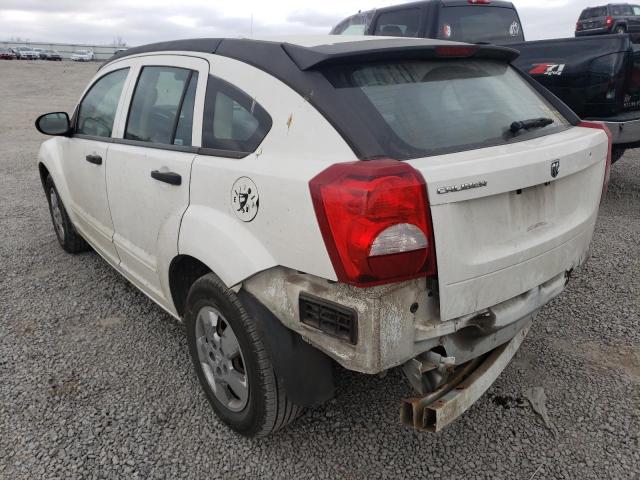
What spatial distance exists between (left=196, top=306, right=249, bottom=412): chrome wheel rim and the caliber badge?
498mm

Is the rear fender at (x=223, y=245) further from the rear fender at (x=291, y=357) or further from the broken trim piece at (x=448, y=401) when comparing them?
the broken trim piece at (x=448, y=401)

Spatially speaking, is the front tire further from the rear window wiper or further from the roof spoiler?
the rear window wiper

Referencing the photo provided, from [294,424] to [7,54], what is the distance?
59251 mm

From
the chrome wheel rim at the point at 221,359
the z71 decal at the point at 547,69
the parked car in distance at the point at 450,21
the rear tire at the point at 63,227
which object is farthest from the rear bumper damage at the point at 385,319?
the parked car in distance at the point at 450,21

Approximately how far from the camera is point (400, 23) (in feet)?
23.4

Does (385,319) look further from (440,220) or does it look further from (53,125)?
(53,125)

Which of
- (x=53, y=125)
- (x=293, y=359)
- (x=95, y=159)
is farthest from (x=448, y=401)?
(x=53, y=125)

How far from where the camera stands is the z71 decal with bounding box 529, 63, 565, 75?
5621mm

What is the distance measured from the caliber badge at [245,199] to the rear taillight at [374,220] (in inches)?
13.3

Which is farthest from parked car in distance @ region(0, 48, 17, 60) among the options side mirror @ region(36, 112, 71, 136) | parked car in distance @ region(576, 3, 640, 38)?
side mirror @ region(36, 112, 71, 136)

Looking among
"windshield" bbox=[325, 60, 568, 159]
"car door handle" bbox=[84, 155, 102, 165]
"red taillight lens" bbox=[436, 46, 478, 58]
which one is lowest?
"car door handle" bbox=[84, 155, 102, 165]

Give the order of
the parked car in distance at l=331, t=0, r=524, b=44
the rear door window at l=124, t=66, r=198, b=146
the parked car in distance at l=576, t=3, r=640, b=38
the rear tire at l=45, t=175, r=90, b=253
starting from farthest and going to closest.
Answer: the parked car in distance at l=576, t=3, r=640, b=38
the parked car in distance at l=331, t=0, r=524, b=44
the rear tire at l=45, t=175, r=90, b=253
the rear door window at l=124, t=66, r=198, b=146

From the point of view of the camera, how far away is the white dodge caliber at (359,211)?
180 centimetres

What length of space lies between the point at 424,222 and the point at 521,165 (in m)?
0.48
